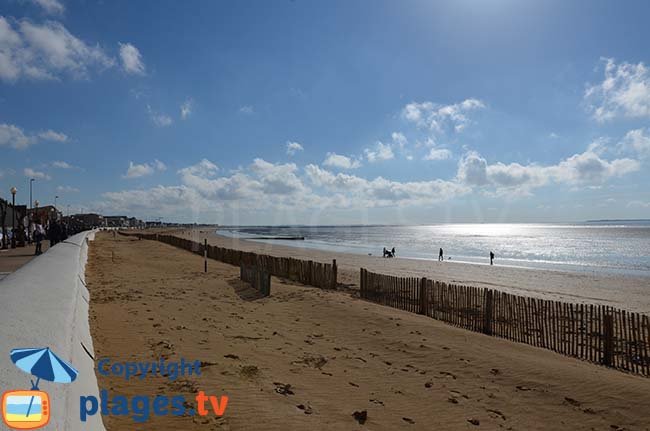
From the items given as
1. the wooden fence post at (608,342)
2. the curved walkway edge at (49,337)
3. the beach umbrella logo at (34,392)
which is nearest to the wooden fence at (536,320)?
the wooden fence post at (608,342)

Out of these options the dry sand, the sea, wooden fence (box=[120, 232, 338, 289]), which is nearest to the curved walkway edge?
the dry sand

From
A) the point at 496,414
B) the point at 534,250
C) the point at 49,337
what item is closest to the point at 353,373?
the point at 496,414

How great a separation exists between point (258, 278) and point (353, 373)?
27.2 ft

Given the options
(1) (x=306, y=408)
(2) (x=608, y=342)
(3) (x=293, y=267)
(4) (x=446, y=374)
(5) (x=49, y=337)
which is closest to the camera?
(5) (x=49, y=337)

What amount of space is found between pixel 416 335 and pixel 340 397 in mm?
4124

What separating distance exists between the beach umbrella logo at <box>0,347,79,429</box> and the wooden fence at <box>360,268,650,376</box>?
9.67m

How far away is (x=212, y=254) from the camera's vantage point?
2728 cm

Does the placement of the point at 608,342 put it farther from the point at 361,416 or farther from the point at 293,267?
the point at 293,267

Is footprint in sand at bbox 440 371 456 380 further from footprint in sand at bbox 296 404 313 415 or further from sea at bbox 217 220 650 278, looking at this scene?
sea at bbox 217 220 650 278

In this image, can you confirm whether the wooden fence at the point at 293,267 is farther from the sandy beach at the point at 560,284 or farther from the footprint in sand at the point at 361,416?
the footprint in sand at the point at 361,416

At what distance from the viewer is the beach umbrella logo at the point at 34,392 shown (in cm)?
226

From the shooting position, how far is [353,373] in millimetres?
6902

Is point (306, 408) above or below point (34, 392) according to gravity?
below

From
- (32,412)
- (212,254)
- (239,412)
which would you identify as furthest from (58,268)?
(212,254)
